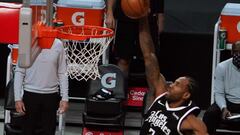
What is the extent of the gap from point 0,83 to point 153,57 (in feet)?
10.4

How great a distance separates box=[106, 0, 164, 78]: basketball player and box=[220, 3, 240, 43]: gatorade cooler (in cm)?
72

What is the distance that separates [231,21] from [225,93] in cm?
79

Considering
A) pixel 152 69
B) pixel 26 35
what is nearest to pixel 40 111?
pixel 152 69

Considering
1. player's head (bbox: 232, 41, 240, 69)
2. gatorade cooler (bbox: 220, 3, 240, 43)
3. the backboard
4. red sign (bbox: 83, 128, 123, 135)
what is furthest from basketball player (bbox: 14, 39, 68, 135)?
the backboard

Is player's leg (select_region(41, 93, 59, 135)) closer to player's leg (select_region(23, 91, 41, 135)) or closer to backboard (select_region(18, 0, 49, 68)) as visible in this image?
player's leg (select_region(23, 91, 41, 135))

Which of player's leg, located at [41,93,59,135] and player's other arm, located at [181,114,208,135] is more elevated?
player's other arm, located at [181,114,208,135]

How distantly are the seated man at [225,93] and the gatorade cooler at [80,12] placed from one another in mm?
1451

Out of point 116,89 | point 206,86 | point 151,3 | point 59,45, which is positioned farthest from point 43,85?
point 206,86

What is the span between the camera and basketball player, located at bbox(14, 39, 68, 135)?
7250 millimetres

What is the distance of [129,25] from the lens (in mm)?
8336

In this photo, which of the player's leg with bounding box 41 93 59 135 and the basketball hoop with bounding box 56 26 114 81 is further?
the player's leg with bounding box 41 93 59 135

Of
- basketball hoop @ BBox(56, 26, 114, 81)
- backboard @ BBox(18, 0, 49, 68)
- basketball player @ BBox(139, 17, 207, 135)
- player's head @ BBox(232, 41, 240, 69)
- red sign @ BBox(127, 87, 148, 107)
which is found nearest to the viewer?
backboard @ BBox(18, 0, 49, 68)

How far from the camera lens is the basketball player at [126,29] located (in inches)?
325

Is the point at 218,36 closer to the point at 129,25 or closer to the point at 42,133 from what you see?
the point at 129,25
